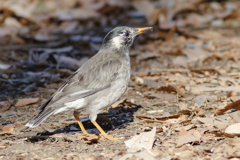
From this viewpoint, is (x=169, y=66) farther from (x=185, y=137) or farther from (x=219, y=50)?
(x=185, y=137)

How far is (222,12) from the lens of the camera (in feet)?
39.3

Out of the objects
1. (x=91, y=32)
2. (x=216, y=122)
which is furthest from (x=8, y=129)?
(x=91, y=32)

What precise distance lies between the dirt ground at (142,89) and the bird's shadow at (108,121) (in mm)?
17

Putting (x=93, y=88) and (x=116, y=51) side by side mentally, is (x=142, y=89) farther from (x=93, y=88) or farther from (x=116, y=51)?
(x=93, y=88)

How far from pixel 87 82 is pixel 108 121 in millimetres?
794

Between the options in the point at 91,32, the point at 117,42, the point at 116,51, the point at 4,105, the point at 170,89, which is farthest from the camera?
the point at 91,32

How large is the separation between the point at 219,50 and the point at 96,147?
18.1 ft

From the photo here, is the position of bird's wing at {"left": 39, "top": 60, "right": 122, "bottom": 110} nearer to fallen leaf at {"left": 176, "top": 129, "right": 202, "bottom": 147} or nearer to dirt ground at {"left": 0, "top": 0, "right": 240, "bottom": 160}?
dirt ground at {"left": 0, "top": 0, "right": 240, "bottom": 160}

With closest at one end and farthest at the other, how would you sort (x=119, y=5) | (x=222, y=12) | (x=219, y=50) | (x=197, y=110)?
(x=197, y=110), (x=219, y=50), (x=222, y=12), (x=119, y=5)

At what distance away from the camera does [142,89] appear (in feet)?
21.7

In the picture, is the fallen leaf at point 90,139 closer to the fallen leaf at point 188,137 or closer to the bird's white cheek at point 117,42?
the fallen leaf at point 188,137

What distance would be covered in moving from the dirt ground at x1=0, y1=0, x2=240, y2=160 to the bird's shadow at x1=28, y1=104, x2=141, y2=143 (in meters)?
0.02

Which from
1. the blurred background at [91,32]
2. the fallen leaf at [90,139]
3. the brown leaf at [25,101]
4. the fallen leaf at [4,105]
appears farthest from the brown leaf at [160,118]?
the blurred background at [91,32]

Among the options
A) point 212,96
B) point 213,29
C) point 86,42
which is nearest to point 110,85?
point 212,96
